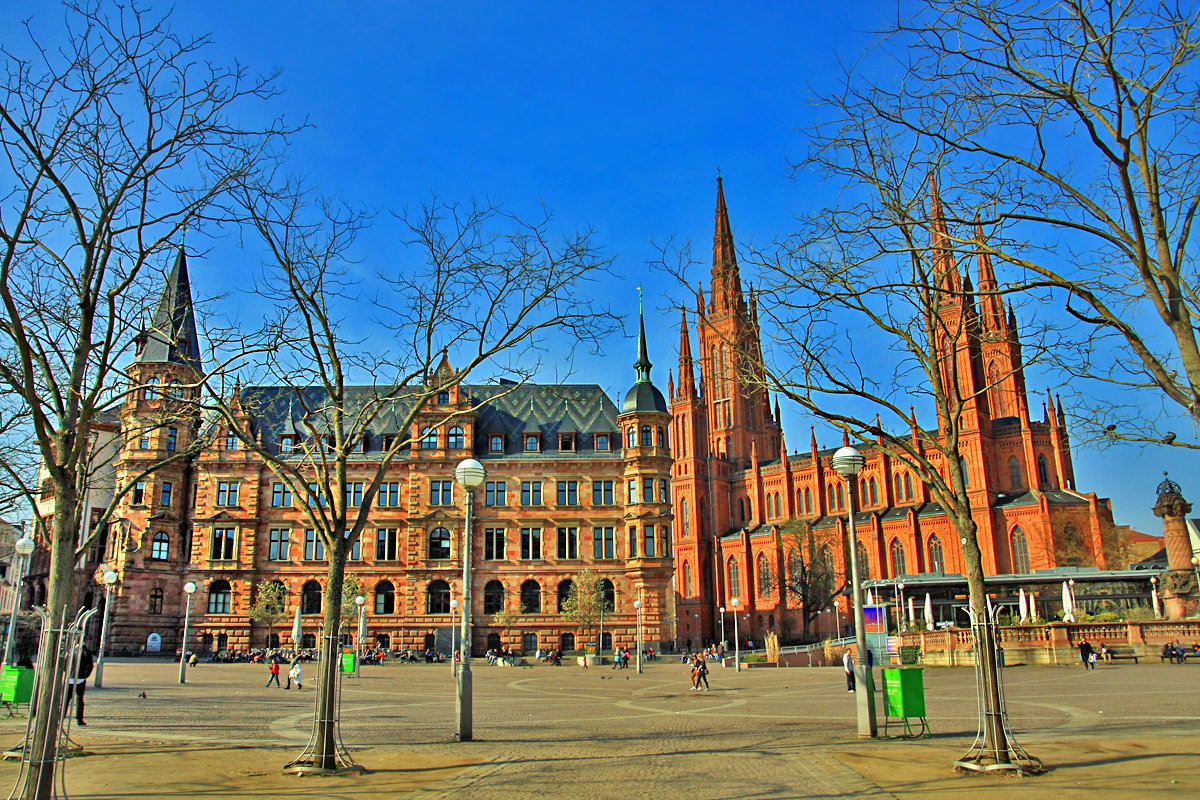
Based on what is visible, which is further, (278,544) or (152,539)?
(278,544)

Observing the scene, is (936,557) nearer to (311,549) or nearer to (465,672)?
(311,549)

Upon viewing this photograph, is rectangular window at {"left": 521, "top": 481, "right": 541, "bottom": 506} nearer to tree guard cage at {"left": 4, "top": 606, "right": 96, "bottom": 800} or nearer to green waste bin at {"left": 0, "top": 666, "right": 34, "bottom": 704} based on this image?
green waste bin at {"left": 0, "top": 666, "right": 34, "bottom": 704}

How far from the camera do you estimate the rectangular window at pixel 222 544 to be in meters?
55.4

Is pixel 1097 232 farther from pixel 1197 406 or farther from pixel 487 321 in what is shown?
pixel 487 321

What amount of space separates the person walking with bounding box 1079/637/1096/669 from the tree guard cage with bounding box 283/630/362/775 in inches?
1259

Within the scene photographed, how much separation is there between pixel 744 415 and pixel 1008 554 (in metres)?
40.9

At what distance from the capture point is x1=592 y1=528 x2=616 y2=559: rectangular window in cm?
5497

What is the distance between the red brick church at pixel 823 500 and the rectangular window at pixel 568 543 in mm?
27308

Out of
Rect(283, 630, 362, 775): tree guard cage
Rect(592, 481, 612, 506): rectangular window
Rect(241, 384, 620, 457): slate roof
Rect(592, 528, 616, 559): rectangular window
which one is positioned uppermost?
Rect(241, 384, 620, 457): slate roof

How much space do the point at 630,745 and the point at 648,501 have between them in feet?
131

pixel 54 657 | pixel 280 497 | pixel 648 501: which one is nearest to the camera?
pixel 54 657

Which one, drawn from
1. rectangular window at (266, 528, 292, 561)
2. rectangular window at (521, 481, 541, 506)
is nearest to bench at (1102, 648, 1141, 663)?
rectangular window at (521, 481, 541, 506)

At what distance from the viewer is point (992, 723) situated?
11.1 metres

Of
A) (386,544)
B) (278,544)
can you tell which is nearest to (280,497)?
(278,544)
